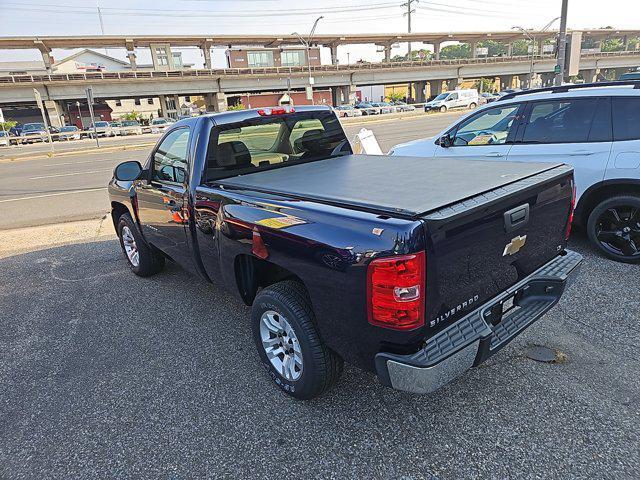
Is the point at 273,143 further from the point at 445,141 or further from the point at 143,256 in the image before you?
the point at 445,141

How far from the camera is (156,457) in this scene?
8.38 feet

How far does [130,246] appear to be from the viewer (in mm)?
5473

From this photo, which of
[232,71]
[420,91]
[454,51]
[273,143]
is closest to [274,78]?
[232,71]

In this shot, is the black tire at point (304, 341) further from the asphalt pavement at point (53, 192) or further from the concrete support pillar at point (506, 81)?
the concrete support pillar at point (506, 81)

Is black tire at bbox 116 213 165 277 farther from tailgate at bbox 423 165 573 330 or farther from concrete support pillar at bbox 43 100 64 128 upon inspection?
concrete support pillar at bbox 43 100 64 128

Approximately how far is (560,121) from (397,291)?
4110mm

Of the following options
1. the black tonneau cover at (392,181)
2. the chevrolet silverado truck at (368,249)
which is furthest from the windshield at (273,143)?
the black tonneau cover at (392,181)

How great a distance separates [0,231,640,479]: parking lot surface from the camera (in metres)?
2.42

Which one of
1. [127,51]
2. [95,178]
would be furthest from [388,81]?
[95,178]

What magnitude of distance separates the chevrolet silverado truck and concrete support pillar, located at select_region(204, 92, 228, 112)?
60.8 m

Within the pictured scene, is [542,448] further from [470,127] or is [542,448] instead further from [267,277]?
[470,127]

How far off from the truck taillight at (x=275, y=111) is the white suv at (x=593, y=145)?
2389mm

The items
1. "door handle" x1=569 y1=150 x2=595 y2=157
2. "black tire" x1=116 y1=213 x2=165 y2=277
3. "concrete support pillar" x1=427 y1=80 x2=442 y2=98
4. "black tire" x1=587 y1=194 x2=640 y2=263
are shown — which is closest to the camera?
"black tire" x1=587 y1=194 x2=640 y2=263

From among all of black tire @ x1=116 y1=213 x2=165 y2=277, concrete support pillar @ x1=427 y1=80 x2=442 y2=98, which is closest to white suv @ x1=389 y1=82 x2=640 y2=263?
black tire @ x1=116 y1=213 x2=165 y2=277
